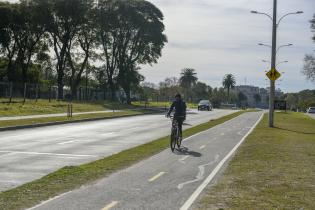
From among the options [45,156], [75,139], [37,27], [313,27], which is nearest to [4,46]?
[37,27]

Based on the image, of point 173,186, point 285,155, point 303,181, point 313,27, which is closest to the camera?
point 173,186

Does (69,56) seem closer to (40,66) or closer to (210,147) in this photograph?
(40,66)

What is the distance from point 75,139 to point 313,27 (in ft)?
189

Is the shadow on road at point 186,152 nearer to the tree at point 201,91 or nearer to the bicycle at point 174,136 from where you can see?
the bicycle at point 174,136

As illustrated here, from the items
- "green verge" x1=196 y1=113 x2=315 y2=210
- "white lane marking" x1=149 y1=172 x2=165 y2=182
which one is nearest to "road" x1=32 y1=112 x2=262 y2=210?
"white lane marking" x1=149 y1=172 x2=165 y2=182

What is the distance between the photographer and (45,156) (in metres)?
16.5

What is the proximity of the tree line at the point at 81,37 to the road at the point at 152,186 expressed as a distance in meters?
60.8

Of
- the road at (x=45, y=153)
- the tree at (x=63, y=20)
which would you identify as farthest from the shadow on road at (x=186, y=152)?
the tree at (x=63, y=20)

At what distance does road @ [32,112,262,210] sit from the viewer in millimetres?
9219

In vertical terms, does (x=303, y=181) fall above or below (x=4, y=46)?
below

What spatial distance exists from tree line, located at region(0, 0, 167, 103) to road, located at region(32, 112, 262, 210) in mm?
60770

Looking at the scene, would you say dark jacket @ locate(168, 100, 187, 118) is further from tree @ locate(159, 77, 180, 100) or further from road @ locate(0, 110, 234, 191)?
tree @ locate(159, 77, 180, 100)

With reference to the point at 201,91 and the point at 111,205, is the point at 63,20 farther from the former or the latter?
the point at 201,91

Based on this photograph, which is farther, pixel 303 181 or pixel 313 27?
pixel 313 27
